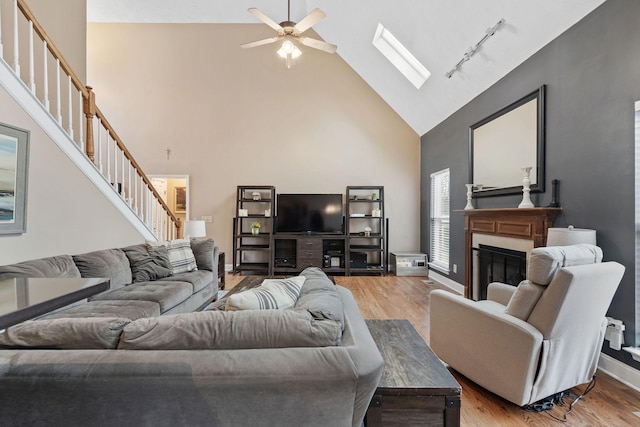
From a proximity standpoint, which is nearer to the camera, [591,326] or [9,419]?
[9,419]

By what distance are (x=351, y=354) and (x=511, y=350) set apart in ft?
4.32

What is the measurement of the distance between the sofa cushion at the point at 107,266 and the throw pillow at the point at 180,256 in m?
0.45

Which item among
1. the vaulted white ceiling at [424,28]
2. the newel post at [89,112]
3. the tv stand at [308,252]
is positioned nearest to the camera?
the vaulted white ceiling at [424,28]

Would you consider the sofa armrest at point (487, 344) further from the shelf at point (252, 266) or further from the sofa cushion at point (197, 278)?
the shelf at point (252, 266)

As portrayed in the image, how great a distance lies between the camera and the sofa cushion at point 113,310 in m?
2.24

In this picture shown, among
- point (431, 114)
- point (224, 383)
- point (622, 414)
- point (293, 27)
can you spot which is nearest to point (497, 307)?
point (622, 414)

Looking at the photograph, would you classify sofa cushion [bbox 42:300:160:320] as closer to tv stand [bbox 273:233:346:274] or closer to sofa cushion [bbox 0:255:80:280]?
sofa cushion [bbox 0:255:80:280]

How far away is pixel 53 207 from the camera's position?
296 cm

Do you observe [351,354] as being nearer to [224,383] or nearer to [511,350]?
[224,383]

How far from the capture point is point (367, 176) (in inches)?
242

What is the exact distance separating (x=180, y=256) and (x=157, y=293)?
36.6 inches

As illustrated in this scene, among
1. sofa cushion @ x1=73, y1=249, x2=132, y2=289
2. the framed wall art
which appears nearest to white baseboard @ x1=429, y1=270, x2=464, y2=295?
sofa cushion @ x1=73, y1=249, x2=132, y2=289

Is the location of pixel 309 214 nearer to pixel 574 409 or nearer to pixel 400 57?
pixel 400 57

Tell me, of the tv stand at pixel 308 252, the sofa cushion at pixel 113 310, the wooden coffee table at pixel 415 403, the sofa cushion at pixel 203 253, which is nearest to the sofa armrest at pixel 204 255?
the sofa cushion at pixel 203 253
